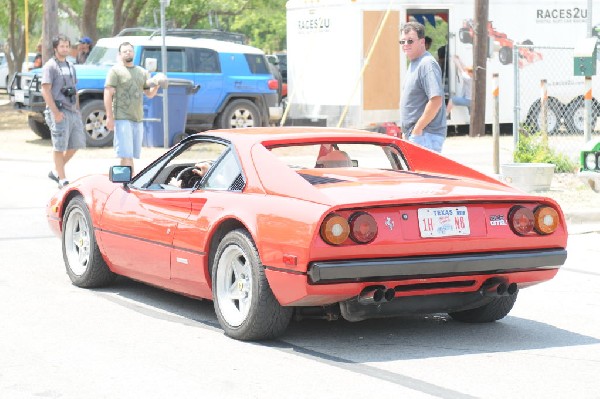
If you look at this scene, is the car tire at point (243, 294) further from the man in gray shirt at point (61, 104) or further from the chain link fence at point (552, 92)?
the chain link fence at point (552, 92)

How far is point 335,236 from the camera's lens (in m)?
6.68

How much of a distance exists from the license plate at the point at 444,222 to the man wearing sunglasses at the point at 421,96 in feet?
14.0

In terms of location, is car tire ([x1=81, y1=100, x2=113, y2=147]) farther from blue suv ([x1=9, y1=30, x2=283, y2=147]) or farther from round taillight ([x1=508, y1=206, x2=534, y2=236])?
round taillight ([x1=508, y1=206, x2=534, y2=236])

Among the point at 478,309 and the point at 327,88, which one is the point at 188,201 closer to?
the point at 478,309

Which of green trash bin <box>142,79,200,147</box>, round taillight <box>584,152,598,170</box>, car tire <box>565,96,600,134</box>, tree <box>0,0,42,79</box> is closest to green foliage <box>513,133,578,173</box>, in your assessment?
round taillight <box>584,152,598,170</box>

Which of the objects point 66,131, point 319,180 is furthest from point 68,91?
point 319,180

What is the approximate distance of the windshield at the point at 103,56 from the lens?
23734 millimetres

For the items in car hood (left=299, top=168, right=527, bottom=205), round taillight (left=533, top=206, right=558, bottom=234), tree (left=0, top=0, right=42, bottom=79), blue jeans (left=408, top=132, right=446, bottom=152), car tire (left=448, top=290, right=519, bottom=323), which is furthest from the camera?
tree (left=0, top=0, right=42, bottom=79)

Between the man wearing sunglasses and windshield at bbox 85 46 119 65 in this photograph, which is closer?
the man wearing sunglasses

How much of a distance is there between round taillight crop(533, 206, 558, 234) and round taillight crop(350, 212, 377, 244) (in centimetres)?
104

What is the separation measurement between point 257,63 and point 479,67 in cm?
435

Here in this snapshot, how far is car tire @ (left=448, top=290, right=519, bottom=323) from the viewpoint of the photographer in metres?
7.70

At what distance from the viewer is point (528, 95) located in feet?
88.2

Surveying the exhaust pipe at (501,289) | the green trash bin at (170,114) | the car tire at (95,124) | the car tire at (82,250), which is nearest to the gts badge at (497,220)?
the exhaust pipe at (501,289)
